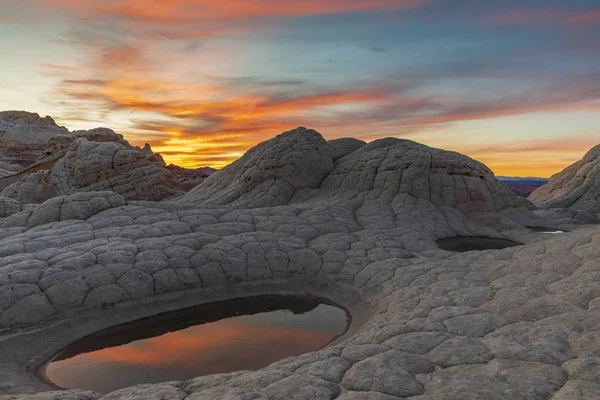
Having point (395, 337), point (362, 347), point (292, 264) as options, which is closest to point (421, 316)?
point (395, 337)

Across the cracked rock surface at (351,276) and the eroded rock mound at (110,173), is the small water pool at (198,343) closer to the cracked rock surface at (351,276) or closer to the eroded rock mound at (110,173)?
the cracked rock surface at (351,276)

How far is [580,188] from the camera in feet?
77.5

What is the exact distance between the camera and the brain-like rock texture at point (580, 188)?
22.6m

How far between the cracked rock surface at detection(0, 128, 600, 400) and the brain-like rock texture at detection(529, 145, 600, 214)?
6.85 meters

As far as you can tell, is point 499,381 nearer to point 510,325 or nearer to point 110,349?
point 510,325

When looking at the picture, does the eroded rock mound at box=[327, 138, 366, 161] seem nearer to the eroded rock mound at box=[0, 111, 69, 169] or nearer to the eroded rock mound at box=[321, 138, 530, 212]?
the eroded rock mound at box=[321, 138, 530, 212]

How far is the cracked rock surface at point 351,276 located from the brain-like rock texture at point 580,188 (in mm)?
6850

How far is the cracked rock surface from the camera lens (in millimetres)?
3855

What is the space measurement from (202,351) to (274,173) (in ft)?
39.1

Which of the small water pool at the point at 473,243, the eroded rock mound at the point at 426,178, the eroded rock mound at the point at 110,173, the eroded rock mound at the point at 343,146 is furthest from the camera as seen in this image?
the eroded rock mound at the point at 110,173

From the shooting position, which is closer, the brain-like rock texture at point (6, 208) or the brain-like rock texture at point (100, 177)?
the brain-like rock texture at point (6, 208)

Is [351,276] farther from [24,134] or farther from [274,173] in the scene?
[24,134]

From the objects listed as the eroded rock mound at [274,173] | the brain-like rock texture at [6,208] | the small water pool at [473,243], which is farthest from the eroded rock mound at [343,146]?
the brain-like rock texture at [6,208]

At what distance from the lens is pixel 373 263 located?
377 inches
